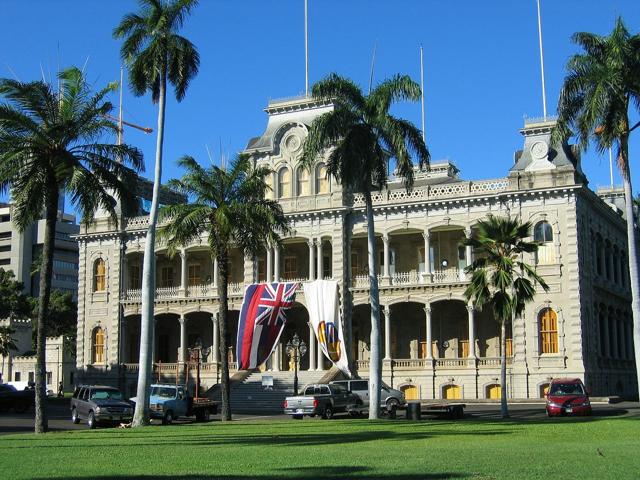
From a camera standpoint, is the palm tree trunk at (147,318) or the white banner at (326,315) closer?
the palm tree trunk at (147,318)

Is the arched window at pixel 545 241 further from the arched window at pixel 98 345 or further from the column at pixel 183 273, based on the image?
the arched window at pixel 98 345

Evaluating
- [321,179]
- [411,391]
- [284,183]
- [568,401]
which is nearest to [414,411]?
[568,401]

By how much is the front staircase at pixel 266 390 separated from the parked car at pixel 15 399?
430 inches

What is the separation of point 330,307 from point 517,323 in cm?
1039

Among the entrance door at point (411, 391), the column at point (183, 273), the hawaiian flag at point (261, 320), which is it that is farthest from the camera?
the column at point (183, 273)

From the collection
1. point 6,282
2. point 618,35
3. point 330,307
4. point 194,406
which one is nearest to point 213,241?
point 194,406

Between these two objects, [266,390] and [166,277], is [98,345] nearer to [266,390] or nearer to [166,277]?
[166,277]

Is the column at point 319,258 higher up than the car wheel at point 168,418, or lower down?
higher up

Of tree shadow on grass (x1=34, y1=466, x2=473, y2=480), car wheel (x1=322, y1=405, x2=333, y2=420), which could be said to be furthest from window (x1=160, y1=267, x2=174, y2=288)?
tree shadow on grass (x1=34, y1=466, x2=473, y2=480)

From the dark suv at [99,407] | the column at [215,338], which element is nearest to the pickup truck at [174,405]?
the dark suv at [99,407]

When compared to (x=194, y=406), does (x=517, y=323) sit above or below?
above

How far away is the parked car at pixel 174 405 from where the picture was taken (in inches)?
1384

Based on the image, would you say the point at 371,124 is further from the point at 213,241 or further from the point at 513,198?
the point at 513,198

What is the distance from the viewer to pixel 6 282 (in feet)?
263
